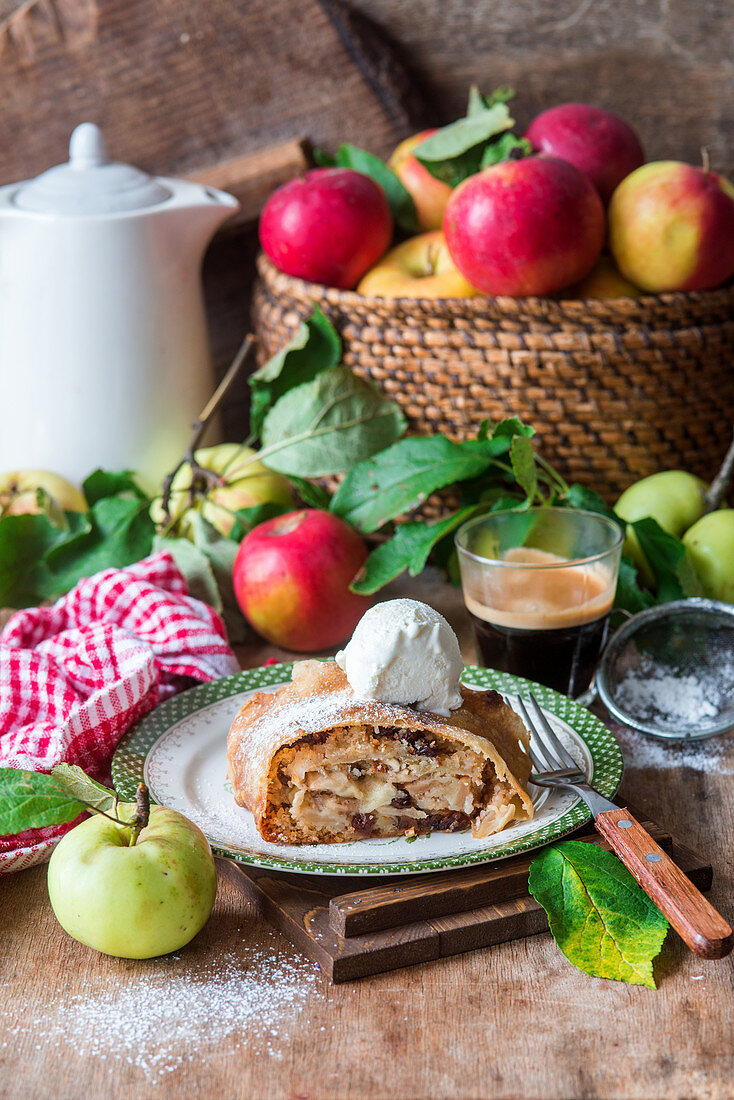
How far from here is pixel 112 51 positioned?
1.66 metres

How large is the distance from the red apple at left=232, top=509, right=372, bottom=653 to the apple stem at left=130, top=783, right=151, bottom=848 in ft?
1.43

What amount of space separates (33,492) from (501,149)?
0.74 metres

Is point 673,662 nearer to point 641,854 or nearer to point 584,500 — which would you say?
point 584,500

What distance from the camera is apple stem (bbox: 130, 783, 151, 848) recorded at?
0.73 m

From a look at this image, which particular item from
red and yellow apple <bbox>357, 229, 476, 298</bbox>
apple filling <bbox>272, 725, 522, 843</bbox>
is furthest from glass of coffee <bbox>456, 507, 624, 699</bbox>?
red and yellow apple <bbox>357, 229, 476, 298</bbox>

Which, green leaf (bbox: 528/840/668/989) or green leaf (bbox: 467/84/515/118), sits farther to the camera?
green leaf (bbox: 467/84/515/118)

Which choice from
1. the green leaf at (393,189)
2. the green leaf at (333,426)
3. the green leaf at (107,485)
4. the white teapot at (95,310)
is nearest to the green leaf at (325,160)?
the green leaf at (393,189)

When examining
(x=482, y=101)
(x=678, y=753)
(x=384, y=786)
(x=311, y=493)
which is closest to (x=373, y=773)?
(x=384, y=786)

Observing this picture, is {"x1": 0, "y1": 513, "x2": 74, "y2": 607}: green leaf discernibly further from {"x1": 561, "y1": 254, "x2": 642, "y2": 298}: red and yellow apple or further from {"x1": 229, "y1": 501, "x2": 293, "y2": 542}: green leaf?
{"x1": 561, "y1": 254, "x2": 642, "y2": 298}: red and yellow apple

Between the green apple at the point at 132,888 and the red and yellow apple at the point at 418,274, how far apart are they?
2.55 feet

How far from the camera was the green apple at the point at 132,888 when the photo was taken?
686 mm

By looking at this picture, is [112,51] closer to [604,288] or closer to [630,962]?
[604,288]

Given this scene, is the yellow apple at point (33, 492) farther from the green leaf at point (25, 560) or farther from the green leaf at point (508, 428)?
the green leaf at point (508, 428)

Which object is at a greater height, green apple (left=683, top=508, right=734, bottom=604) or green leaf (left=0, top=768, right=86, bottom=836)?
green leaf (left=0, top=768, right=86, bottom=836)
